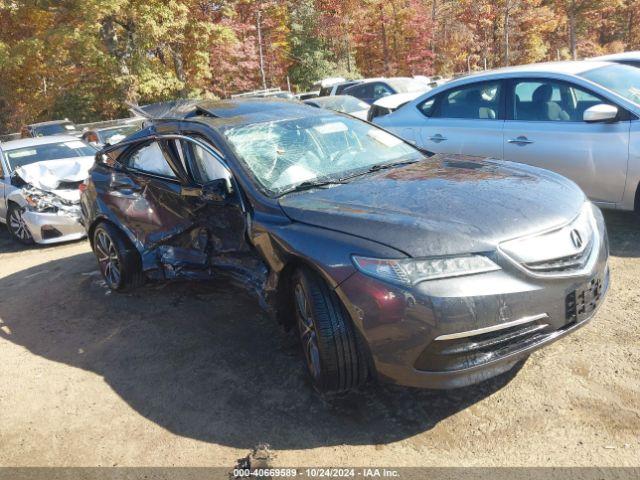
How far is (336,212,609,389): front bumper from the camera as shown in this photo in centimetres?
252

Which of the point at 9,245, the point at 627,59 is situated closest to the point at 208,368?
the point at 9,245

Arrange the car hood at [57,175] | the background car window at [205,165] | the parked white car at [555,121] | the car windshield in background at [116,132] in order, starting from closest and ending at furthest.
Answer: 1. the background car window at [205,165]
2. the parked white car at [555,121]
3. the car hood at [57,175]
4. the car windshield in background at [116,132]

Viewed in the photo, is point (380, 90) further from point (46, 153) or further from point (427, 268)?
point (427, 268)

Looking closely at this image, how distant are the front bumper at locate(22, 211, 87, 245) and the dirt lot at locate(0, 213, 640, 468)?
3424 mm

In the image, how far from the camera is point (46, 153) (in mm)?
8656

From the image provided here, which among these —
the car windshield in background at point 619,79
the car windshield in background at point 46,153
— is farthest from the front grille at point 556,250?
the car windshield in background at point 46,153

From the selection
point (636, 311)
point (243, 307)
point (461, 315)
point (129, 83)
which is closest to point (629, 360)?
point (636, 311)

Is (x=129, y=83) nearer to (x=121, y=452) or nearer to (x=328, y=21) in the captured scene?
(x=328, y=21)

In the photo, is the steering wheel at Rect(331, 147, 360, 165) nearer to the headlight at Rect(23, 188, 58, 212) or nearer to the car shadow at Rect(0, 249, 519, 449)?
the car shadow at Rect(0, 249, 519, 449)

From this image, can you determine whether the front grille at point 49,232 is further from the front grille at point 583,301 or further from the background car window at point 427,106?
the front grille at point 583,301

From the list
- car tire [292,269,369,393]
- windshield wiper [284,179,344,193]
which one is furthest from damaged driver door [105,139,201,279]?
car tire [292,269,369,393]

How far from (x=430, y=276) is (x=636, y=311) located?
197 cm

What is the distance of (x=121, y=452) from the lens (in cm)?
290

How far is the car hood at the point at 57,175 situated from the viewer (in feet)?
25.9
